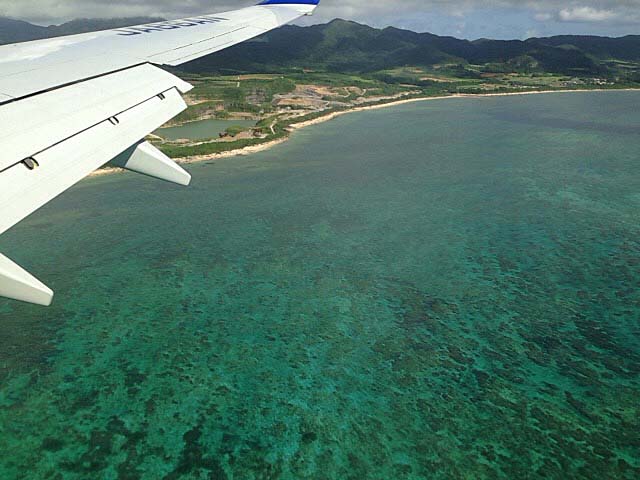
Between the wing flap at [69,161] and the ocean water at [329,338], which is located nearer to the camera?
the wing flap at [69,161]

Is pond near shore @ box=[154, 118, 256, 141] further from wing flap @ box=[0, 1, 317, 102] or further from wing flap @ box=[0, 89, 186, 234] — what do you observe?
wing flap @ box=[0, 89, 186, 234]

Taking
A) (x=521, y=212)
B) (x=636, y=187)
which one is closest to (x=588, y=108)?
(x=636, y=187)

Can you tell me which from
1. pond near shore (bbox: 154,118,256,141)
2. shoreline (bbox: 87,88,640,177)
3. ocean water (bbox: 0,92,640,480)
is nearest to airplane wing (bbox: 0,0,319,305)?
shoreline (bbox: 87,88,640,177)

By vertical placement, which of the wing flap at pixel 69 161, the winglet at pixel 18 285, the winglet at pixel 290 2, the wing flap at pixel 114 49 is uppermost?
the winglet at pixel 290 2

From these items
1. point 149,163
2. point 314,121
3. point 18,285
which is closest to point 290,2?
point 149,163

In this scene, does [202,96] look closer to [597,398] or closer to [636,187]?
[636,187]

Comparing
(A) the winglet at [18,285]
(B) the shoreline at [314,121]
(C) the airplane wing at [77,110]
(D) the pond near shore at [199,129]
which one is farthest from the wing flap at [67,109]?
(D) the pond near shore at [199,129]

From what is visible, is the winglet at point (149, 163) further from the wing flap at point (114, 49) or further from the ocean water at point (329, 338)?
the ocean water at point (329, 338)
